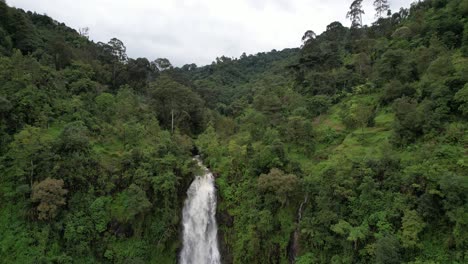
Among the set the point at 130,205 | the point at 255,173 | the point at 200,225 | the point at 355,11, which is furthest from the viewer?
the point at 355,11

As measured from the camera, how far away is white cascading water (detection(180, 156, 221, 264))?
25109 mm

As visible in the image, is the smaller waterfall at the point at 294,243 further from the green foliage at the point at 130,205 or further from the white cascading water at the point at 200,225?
the green foliage at the point at 130,205

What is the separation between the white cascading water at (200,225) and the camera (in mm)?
25109

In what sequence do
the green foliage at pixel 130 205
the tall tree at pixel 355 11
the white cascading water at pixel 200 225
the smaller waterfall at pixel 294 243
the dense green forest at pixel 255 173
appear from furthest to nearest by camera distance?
the tall tree at pixel 355 11 < the white cascading water at pixel 200 225 < the green foliage at pixel 130 205 < the smaller waterfall at pixel 294 243 < the dense green forest at pixel 255 173

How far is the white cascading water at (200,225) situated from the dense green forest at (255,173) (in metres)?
0.85

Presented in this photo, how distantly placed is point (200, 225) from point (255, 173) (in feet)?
21.5

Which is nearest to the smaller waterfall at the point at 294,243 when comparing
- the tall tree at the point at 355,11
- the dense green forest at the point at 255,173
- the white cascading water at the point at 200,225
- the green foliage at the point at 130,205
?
the dense green forest at the point at 255,173

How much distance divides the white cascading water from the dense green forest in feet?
2.79

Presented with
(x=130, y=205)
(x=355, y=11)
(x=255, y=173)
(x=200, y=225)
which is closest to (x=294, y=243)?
(x=255, y=173)

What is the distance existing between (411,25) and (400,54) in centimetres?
1255

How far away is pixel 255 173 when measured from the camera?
26.1 m

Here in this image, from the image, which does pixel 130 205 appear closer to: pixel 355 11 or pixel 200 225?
pixel 200 225

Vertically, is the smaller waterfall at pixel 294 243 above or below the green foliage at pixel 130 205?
below

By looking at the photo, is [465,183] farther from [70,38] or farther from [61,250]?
[70,38]
